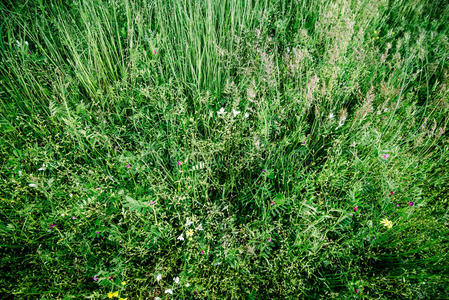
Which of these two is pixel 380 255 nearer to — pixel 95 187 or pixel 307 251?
pixel 307 251

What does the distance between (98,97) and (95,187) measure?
3.22 feet

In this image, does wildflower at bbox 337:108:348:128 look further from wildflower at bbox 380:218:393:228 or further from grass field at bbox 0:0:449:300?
wildflower at bbox 380:218:393:228

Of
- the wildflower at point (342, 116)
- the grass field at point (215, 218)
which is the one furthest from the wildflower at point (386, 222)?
the wildflower at point (342, 116)

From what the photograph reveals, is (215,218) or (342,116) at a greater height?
(342,116)

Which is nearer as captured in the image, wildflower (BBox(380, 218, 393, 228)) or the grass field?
the grass field

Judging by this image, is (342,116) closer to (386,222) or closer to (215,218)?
(386,222)

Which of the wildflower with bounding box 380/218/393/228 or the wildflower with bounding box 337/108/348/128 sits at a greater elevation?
the wildflower with bounding box 337/108/348/128

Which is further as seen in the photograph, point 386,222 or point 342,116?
point 342,116

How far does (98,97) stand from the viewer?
216 cm

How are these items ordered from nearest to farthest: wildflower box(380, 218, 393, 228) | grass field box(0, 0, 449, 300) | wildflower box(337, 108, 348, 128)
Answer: grass field box(0, 0, 449, 300), wildflower box(380, 218, 393, 228), wildflower box(337, 108, 348, 128)

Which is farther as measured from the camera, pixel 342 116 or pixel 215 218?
pixel 342 116

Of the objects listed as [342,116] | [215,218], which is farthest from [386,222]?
[215,218]

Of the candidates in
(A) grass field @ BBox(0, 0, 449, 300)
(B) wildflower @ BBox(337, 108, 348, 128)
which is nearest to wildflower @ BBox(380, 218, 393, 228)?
(A) grass field @ BBox(0, 0, 449, 300)

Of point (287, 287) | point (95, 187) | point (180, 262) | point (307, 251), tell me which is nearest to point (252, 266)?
point (287, 287)
